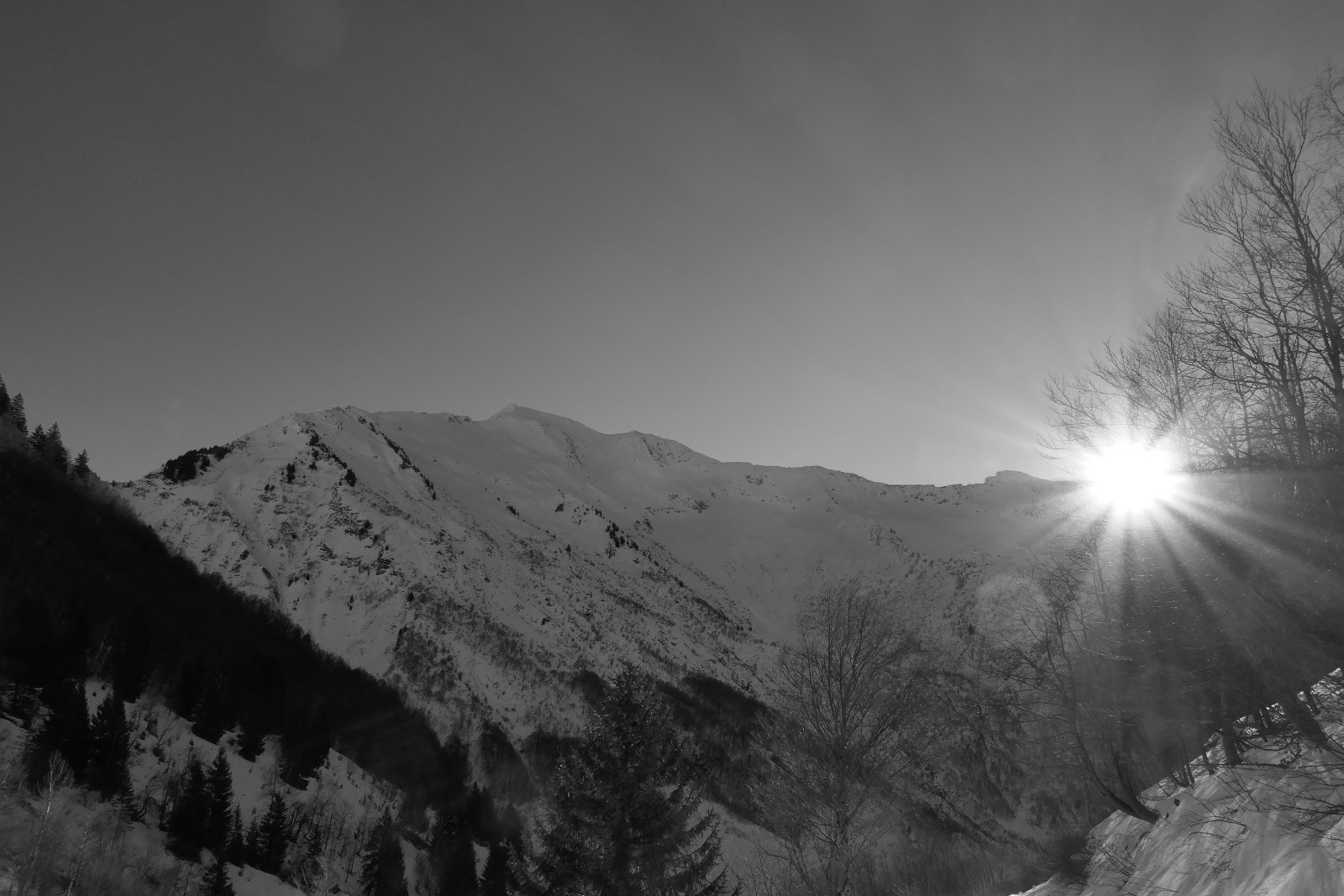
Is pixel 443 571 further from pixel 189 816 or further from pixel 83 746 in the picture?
pixel 83 746

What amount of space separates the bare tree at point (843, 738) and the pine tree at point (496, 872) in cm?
2924

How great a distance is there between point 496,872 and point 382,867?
678 cm

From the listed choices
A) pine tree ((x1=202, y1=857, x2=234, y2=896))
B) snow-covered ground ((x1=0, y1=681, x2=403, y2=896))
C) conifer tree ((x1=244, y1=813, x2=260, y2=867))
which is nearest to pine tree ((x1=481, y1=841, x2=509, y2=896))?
snow-covered ground ((x1=0, y1=681, x2=403, y2=896))

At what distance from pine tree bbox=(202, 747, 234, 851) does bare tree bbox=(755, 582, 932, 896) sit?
2796 cm

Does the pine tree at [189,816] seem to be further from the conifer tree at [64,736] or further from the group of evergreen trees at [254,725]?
the conifer tree at [64,736]

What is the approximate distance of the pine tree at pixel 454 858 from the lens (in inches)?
1674

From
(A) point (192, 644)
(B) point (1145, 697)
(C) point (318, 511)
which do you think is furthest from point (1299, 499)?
(C) point (318, 511)

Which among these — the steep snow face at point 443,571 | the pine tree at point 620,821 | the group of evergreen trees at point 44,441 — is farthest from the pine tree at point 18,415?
the pine tree at point 620,821

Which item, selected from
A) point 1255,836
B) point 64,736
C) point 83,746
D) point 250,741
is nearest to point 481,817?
point 250,741

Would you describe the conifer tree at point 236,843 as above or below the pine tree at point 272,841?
above

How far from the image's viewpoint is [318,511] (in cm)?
9144

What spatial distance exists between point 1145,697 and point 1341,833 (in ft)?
18.6

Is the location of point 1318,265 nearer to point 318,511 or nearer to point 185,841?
point 185,841

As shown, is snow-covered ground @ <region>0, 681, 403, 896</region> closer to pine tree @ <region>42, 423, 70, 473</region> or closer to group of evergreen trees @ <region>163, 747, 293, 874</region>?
group of evergreen trees @ <region>163, 747, 293, 874</region>
